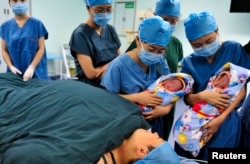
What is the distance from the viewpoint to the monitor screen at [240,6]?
2.98m

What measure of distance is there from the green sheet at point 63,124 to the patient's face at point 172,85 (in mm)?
184

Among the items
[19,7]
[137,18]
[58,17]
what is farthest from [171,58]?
[58,17]

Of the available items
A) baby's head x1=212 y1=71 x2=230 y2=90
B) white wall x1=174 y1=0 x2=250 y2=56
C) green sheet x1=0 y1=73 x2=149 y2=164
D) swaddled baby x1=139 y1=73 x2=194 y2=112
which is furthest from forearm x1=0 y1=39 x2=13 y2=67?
white wall x1=174 y1=0 x2=250 y2=56

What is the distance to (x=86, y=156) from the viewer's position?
3.45 feet

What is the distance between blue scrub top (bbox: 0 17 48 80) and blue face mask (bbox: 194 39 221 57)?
1586 millimetres

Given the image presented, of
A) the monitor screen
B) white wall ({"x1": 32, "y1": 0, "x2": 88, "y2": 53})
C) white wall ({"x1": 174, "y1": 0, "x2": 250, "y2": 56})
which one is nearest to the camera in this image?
the monitor screen

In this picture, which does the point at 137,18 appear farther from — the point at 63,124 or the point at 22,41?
the point at 63,124

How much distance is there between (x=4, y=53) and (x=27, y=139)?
1.49 meters

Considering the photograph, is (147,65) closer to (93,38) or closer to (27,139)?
(93,38)

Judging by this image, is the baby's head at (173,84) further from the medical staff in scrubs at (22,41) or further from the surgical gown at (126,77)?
the medical staff in scrubs at (22,41)

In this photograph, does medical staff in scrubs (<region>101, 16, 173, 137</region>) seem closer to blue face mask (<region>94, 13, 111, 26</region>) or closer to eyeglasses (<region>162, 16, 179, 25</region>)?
eyeglasses (<region>162, 16, 179, 25</region>)

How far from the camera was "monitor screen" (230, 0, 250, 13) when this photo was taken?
9.77 feet

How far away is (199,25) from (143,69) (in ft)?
1.17

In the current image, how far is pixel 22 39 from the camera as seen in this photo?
2.32m
